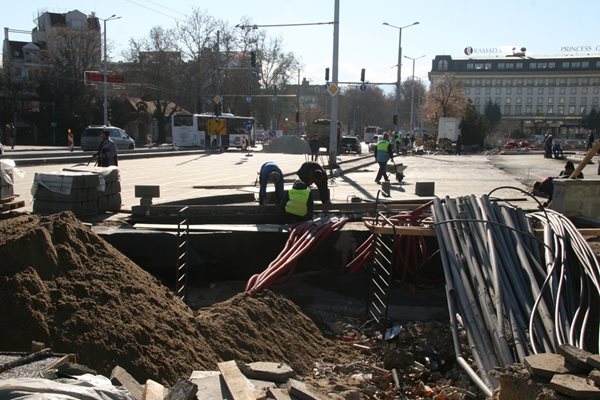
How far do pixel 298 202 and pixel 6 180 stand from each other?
446cm

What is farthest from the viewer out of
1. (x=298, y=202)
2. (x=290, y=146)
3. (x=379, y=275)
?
(x=290, y=146)

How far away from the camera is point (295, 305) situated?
7.70 metres

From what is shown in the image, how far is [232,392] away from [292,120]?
3959 inches

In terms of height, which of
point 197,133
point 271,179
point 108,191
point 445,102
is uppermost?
point 445,102

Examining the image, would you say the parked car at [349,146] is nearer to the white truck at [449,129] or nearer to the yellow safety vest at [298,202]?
the white truck at [449,129]

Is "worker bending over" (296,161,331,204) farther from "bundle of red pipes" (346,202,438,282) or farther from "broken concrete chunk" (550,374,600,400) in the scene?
"broken concrete chunk" (550,374,600,400)

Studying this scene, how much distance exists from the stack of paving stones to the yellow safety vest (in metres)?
5.90

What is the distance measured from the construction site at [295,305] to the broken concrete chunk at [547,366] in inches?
0.6

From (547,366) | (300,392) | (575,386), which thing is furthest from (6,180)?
(575,386)

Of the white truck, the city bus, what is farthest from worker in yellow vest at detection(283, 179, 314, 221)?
the white truck

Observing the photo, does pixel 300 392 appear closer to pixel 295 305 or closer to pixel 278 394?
pixel 278 394

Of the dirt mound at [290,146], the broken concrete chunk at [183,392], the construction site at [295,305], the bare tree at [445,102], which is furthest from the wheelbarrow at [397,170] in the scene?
the bare tree at [445,102]

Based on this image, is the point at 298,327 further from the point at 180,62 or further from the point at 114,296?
the point at 180,62

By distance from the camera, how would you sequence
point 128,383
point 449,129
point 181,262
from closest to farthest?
1. point 128,383
2. point 181,262
3. point 449,129
